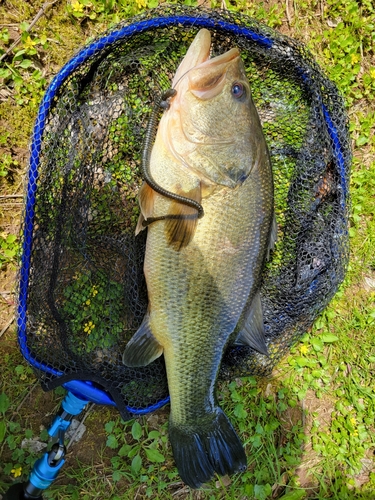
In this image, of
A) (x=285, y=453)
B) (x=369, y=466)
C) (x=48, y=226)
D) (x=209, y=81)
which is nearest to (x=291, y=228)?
(x=209, y=81)

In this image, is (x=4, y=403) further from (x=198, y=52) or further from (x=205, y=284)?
(x=198, y=52)

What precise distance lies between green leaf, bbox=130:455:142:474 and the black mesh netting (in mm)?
543

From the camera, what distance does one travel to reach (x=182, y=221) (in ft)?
6.76

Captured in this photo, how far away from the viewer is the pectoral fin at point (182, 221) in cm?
206

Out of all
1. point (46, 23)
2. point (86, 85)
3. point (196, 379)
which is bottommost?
point (196, 379)

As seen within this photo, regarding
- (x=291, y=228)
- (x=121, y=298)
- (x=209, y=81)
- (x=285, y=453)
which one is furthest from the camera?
(x=285, y=453)

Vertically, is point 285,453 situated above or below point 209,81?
below

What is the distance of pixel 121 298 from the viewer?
250cm

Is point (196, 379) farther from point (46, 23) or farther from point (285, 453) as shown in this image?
point (46, 23)

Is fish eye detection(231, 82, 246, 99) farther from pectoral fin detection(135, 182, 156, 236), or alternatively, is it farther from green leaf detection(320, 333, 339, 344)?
green leaf detection(320, 333, 339, 344)

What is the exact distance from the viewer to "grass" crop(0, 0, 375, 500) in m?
2.66

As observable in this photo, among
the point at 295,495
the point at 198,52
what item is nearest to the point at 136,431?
the point at 295,495

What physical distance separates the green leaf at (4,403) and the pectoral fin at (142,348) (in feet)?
3.14

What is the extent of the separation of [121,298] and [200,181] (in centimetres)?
88
